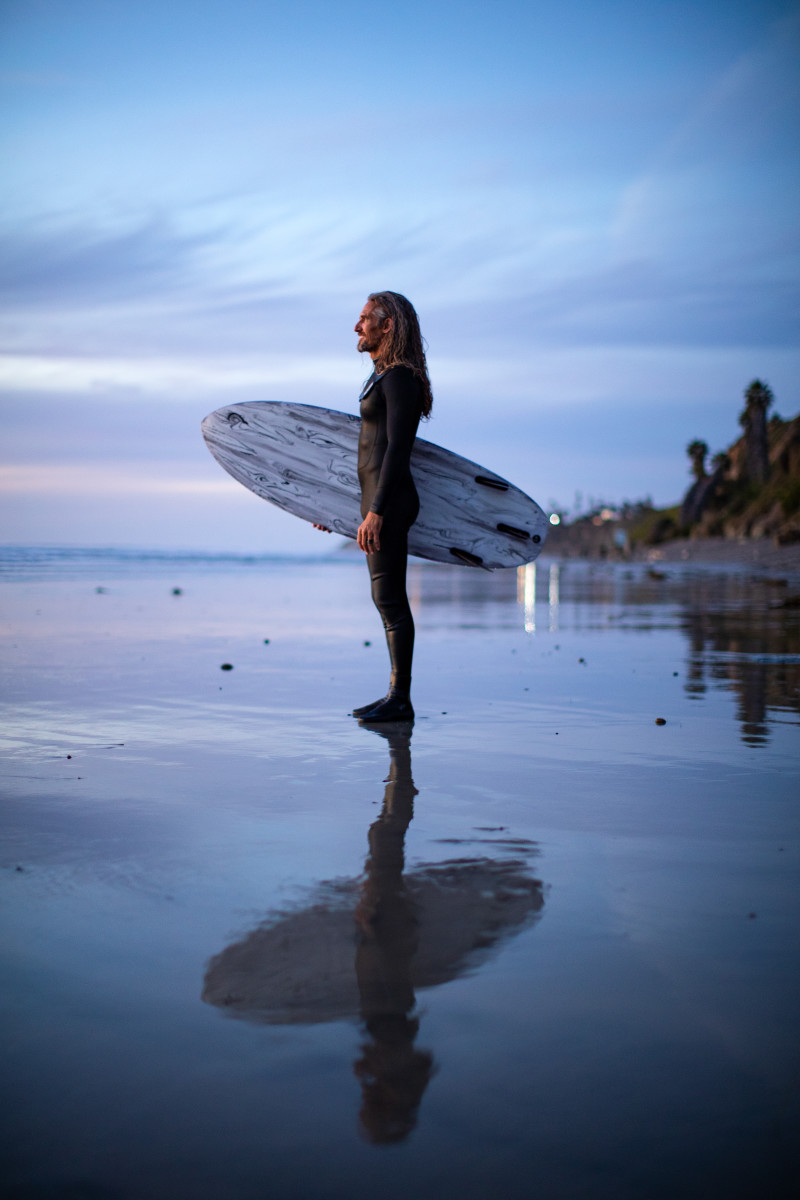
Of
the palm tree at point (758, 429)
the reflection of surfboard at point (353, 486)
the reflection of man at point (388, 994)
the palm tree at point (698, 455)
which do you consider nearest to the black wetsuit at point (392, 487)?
the reflection of surfboard at point (353, 486)

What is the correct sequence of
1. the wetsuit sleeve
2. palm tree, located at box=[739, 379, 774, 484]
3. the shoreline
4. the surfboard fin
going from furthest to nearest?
palm tree, located at box=[739, 379, 774, 484], the shoreline, the surfboard fin, the wetsuit sleeve

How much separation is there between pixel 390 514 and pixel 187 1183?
368 cm

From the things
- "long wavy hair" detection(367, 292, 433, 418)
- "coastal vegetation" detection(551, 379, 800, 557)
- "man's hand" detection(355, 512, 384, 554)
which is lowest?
"man's hand" detection(355, 512, 384, 554)

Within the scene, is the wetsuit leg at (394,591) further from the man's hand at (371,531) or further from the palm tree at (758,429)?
the palm tree at (758,429)

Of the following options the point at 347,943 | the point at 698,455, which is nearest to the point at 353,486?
the point at 347,943

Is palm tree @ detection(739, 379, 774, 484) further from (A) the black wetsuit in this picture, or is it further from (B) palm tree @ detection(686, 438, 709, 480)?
(A) the black wetsuit

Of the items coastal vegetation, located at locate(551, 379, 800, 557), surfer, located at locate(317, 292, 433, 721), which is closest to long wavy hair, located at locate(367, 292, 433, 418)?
surfer, located at locate(317, 292, 433, 721)

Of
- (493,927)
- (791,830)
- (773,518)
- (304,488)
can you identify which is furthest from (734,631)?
(773,518)

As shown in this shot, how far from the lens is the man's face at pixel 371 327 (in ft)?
15.4

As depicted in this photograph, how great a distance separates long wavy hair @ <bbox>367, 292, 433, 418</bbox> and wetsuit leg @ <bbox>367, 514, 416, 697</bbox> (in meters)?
0.79

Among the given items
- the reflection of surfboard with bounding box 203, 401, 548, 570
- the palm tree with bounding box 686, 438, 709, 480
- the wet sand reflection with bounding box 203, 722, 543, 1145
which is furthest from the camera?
the palm tree with bounding box 686, 438, 709, 480

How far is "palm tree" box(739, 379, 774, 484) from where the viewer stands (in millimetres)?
61322

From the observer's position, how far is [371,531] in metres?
4.60

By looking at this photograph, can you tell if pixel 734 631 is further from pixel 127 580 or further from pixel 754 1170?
pixel 127 580
